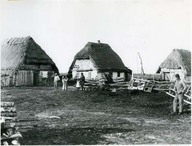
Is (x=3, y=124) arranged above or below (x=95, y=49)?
below

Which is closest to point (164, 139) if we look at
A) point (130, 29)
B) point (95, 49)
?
point (130, 29)

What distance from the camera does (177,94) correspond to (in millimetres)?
7559

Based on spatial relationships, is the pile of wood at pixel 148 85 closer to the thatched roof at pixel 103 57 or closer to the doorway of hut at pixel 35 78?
the doorway of hut at pixel 35 78

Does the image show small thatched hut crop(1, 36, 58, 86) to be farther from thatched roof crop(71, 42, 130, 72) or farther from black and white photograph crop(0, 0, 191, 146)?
black and white photograph crop(0, 0, 191, 146)

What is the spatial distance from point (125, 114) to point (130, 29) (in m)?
2.14

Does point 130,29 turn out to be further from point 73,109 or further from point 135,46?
point 73,109

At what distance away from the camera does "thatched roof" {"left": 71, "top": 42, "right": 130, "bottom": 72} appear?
1684cm

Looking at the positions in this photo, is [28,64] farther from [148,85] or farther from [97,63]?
[148,85]

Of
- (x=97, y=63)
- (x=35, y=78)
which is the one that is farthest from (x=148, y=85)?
(x=97, y=63)

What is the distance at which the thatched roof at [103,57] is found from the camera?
55.3 ft

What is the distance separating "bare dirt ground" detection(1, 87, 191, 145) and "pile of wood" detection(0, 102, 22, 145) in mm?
Answer: 127

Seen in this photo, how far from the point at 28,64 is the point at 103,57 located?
5.01 metres

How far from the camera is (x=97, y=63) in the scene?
16734mm

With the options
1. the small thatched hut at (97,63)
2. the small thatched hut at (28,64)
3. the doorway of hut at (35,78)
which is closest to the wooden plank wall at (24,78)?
the small thatched hut at (28,64)
